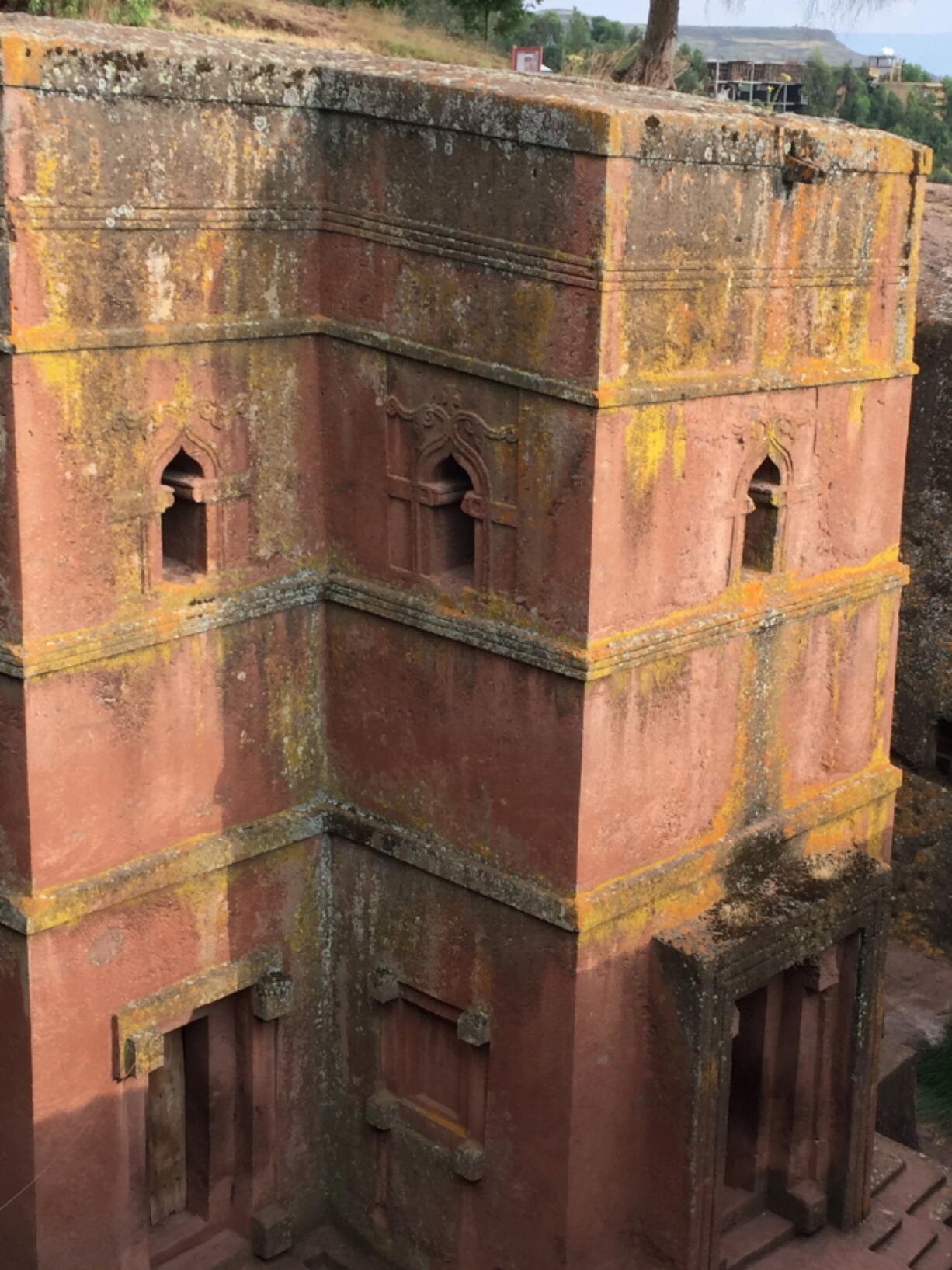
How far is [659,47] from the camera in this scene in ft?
62.8

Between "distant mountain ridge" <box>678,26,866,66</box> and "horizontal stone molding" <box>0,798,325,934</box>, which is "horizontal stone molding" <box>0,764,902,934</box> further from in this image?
"distant mountain ridge" <box>678,26,866,66</box>

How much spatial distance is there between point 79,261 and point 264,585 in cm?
200

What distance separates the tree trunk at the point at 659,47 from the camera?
1895 cm

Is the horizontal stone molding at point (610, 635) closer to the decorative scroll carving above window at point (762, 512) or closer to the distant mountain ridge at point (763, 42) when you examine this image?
the decorative scroll carving above window at point (762, 512)

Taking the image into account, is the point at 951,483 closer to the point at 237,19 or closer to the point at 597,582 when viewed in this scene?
the point at 597,582

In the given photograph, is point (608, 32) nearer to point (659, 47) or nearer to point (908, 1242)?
point (659, 47)

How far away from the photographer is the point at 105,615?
324 inches

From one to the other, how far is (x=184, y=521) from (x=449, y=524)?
53.0 inches

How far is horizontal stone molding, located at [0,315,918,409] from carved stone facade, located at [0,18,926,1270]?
0.08 feet

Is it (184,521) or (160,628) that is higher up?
(184,521)

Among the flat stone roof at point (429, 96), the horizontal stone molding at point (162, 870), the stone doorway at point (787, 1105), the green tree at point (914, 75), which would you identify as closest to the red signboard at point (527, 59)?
the flat stone roof at point (429, 96)

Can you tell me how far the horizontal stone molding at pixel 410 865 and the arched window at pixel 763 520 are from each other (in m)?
1.48

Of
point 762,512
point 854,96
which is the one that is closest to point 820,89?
point 854,96

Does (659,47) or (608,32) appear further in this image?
(608,32)
